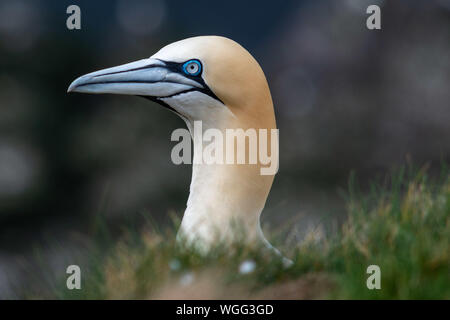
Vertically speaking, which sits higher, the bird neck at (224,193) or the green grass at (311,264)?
the bird neck at (224,193)

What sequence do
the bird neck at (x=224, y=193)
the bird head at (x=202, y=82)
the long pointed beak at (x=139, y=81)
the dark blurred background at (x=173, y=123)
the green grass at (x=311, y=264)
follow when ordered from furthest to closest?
the dark blurred background at (x=173, y=123) < the long pointed beak at (x=139, y=81) < the bird head at (x=202, y=82) < the bird neck at (x=224, y=193) < the green grass at (x=311, y=264)

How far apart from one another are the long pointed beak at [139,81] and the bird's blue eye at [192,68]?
0.06 meters

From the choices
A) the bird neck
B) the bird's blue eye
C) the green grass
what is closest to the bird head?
the bird's blue eye

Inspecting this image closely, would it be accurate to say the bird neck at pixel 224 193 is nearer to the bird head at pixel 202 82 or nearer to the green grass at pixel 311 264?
the bird head at pixel 202 82

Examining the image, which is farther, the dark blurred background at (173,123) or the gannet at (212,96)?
the dark blurred background at (173,123)

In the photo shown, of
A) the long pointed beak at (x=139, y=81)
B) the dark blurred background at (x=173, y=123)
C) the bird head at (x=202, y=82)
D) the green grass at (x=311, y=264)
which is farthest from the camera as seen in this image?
the dark blurred background at (x=173, y=123)

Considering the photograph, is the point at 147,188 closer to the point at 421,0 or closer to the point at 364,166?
the point at 364,166

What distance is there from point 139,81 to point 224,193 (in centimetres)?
92

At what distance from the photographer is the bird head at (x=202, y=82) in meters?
5.08

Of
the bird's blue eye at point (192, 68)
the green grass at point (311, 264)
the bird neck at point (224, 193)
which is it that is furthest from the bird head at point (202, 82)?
the green grass at point (311, 264)

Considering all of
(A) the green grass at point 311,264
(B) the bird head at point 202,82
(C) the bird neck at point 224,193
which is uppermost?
(B) the bird head at point 202,82

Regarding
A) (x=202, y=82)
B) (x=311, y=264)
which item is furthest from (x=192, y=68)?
(x=311, y=264)

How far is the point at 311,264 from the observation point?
4.27 meters

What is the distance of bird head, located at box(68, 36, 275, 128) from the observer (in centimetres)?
508
